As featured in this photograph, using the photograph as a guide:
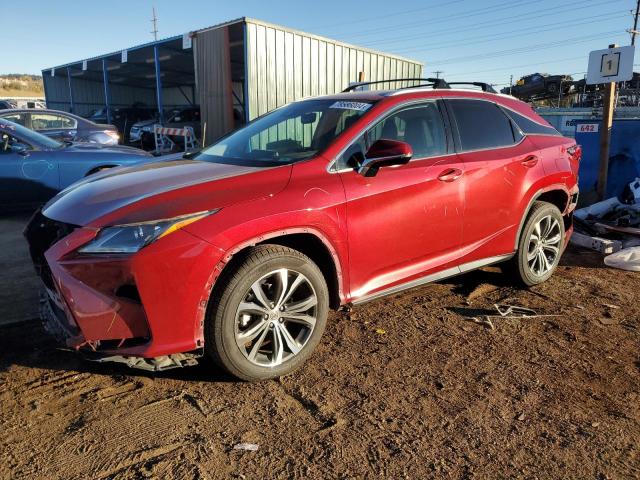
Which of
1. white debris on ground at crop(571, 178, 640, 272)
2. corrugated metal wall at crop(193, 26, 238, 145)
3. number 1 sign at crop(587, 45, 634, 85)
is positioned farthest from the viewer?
corrugated metal wall at crop(193, 26, 238, 145)

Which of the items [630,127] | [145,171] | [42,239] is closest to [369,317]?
[145,171]

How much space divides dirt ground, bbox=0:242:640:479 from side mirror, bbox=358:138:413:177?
1210 millimetres

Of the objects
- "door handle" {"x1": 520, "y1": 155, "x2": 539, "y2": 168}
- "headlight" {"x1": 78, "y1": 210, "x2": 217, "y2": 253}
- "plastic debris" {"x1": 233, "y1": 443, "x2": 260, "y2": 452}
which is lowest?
"plastic debris" {"x1": 233, "y1": 443, "x2": 260, "y2": 452}

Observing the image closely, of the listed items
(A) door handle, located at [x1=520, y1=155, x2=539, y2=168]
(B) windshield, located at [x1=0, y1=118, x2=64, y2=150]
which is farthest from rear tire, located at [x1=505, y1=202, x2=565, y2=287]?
(B) windshield, located at [x1=0, y1=118, x2=64, y2=150]

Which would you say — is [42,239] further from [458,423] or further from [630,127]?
[630,127]

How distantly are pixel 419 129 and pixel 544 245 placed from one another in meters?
1.86

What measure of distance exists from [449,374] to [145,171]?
96.0 inches

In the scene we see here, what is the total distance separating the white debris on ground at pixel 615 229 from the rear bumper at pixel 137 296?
4.72 m

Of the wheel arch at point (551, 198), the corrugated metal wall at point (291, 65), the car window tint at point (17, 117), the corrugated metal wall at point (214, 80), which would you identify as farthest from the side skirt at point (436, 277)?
the corrugated metal wall at point (214, 80)

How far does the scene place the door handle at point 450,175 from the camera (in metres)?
3.66

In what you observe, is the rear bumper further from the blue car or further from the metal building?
the metal building

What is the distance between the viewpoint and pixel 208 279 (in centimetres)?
263

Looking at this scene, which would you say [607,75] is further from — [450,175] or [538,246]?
[450,175]

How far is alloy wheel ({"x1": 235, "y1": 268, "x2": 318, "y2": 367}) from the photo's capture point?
2834 mm
